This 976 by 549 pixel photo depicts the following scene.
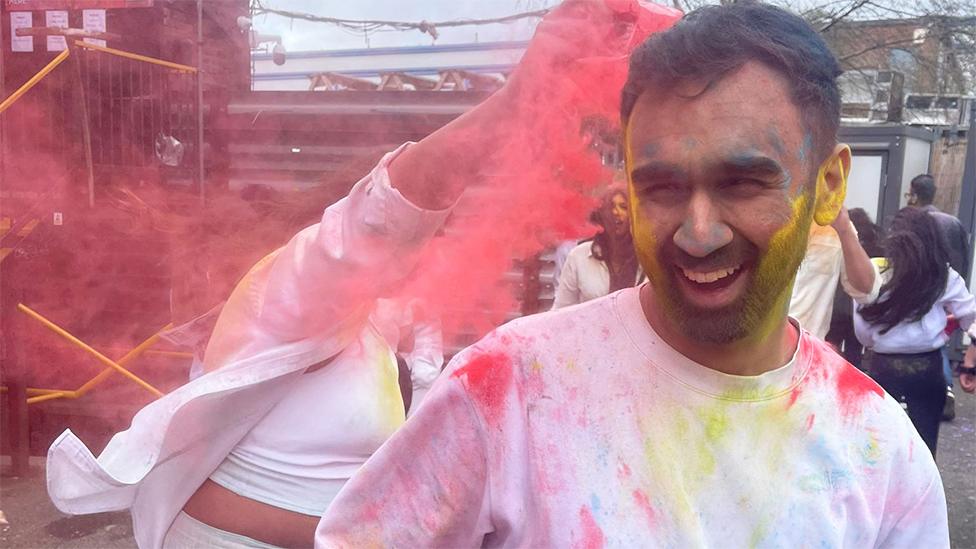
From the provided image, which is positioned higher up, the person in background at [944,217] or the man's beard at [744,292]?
the man's beard at [744,292]

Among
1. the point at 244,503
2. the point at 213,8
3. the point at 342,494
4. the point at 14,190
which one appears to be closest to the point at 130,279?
the point at 14,190

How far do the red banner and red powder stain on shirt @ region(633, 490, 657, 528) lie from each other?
393 cm

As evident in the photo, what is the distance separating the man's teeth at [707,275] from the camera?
1.05 meters

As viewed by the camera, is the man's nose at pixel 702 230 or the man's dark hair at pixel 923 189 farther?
the man's dark hair at pixel 923 189

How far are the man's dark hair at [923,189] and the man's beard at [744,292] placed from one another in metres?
5.94

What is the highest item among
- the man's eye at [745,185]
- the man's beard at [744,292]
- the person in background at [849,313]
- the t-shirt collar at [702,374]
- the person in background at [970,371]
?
the man's eye at [745,185]

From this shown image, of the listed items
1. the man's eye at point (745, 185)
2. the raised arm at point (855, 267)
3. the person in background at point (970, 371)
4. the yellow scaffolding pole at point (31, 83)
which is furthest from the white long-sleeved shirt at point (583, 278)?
the yellow scaffolding pole at point (31, 83)

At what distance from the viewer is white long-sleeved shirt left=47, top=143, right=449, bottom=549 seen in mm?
1516

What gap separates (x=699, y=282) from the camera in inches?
41.7

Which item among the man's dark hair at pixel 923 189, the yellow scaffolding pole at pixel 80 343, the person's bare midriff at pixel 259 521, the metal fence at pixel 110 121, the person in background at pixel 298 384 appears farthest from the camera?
the man's dark hair at pixel 923 189

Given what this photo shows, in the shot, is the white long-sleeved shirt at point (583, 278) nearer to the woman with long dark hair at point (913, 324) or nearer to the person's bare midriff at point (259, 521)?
the woman with long dark hair at point (913, 324)

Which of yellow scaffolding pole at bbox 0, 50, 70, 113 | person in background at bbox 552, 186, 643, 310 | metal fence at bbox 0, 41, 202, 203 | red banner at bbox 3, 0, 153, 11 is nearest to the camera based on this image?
person in background at bbox 552, 186, 643, 310

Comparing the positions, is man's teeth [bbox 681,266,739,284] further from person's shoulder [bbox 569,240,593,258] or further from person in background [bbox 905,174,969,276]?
person in background [bbox 905,174,969,276]

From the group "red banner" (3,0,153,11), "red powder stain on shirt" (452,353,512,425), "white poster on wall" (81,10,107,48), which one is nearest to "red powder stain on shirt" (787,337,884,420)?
"red powder stain on shirt" (452,353,512,425)
